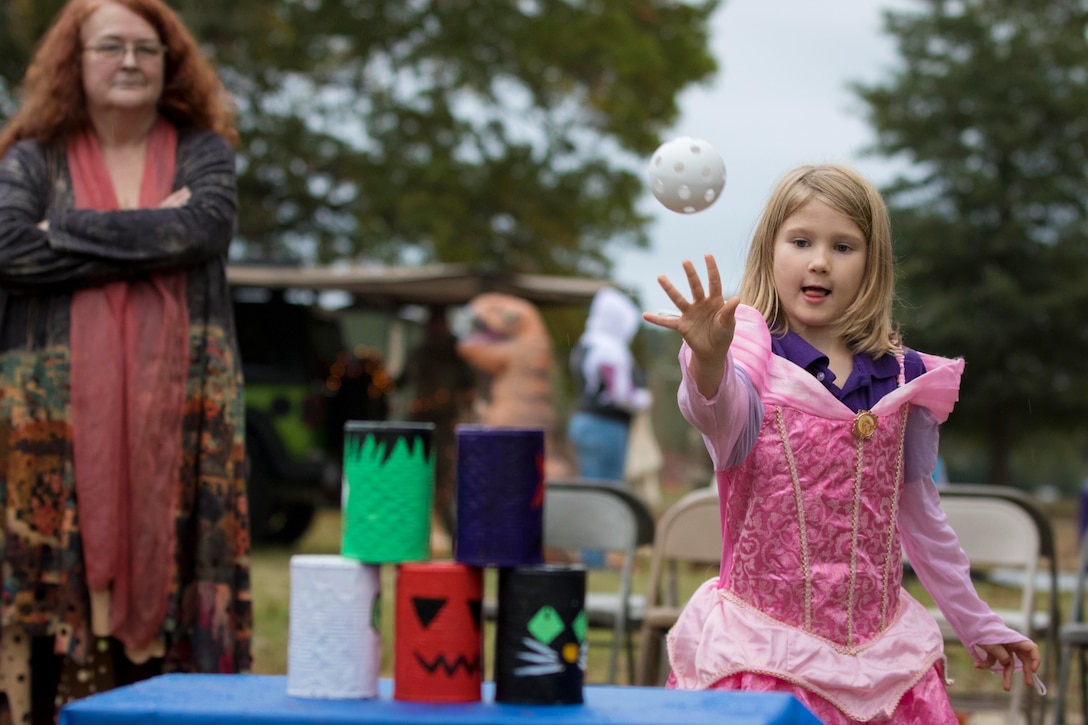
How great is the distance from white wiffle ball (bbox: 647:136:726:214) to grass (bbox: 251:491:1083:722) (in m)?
0.90

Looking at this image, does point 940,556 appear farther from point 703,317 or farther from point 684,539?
point 684,539

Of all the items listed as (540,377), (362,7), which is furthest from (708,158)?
(362,7)

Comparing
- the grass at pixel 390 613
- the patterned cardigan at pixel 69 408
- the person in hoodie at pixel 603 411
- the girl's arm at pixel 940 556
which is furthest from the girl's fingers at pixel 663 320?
the person in hoodie at pixel 603 411

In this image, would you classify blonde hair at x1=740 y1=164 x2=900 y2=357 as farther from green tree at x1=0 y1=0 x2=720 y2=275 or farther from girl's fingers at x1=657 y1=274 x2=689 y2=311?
green tree at x1=0 y1=0 x2=720 y2=275

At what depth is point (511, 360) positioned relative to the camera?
1037 centimetres

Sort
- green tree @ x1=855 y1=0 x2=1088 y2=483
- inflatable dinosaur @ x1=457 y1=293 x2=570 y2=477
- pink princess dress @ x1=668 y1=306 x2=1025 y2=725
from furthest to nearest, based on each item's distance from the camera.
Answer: green tree @ x1=855 y1=0 x2=1088 y2=483 → inflatable dinosaur @ x1=457 y1=293 x2=570 y2=477 → pink princess dress @ x1=668 y1=306 x2=1025 y2=725

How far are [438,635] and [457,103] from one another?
17.0 m

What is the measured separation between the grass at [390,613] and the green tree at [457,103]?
644cm

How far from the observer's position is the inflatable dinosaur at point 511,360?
1036 cm

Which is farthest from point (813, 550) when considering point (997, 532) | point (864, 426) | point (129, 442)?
point (997, 532)

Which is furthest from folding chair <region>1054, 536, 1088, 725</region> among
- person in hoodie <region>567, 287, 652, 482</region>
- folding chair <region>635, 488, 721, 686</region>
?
person in hoodie <region>567, 287, 652, 482</region>

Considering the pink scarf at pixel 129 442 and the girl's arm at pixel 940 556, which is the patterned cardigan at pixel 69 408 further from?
the girl's arm at pixel 940 556

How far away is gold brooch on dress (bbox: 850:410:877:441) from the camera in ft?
8.09

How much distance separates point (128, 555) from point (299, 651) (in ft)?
5.38
